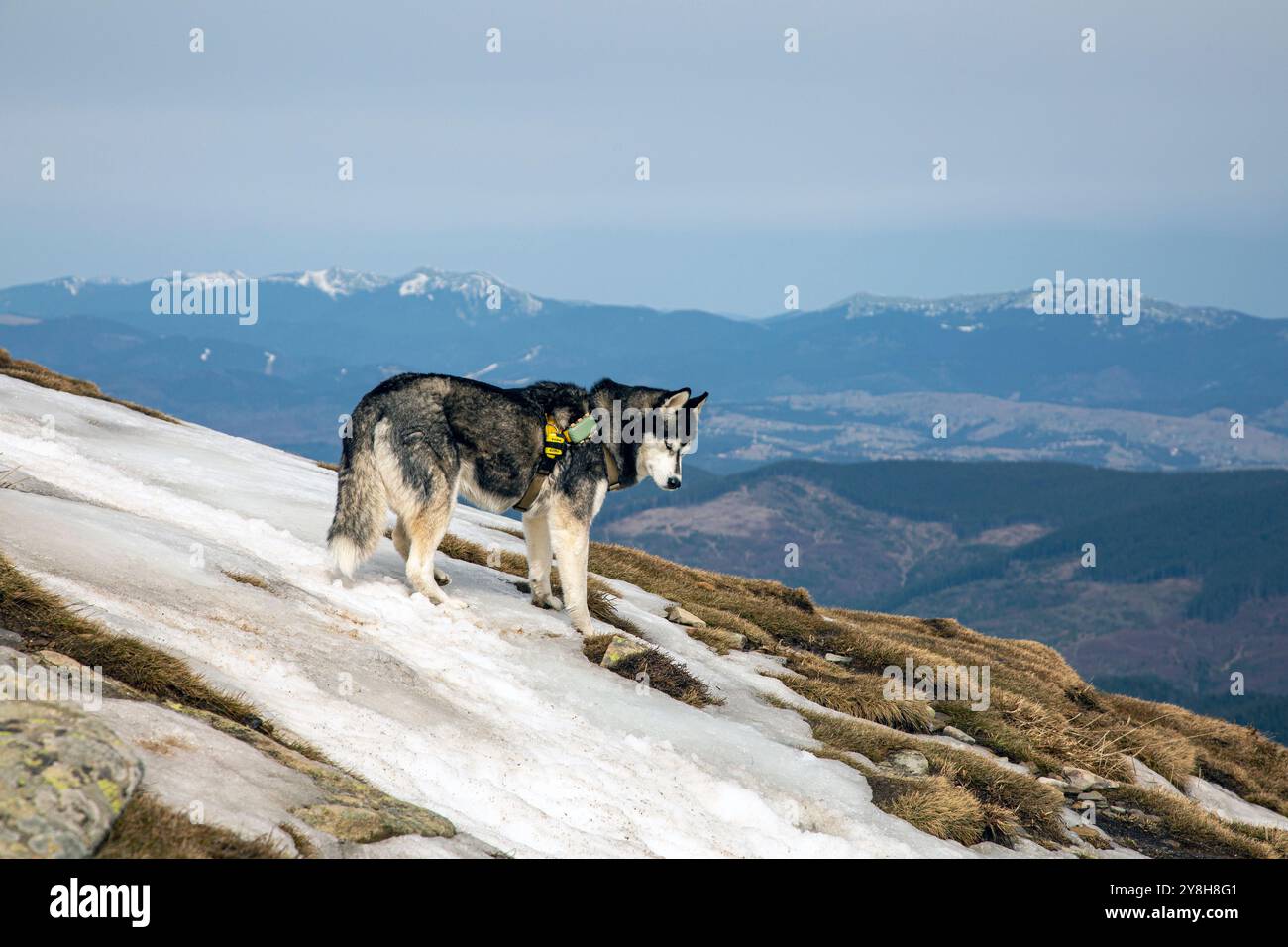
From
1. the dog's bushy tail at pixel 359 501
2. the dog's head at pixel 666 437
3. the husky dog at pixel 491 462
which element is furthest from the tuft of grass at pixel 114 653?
the dog's head at pixel 666 437

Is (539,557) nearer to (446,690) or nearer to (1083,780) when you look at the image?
(446,690)

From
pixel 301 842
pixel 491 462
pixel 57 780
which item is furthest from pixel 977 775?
pixel 57 780

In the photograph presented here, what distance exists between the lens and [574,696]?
16.3 m

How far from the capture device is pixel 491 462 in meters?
17.6

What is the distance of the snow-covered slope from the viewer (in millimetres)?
12625

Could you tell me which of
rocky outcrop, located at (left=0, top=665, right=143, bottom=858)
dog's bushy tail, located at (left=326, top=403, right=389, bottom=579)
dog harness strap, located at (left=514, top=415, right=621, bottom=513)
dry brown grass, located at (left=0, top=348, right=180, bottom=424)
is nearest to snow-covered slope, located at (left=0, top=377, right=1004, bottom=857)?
dog's bushy tail, located at (left=326, top=403, right=389, bottom=579)

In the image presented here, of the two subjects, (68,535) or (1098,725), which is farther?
(1098,725)

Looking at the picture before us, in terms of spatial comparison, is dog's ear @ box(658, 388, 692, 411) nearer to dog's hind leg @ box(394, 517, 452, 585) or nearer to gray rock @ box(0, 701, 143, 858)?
dog's hind leg @ box(394, 517, 452, 585)

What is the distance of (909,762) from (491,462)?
339 inches

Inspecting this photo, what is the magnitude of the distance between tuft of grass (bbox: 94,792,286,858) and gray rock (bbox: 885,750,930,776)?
1231cm

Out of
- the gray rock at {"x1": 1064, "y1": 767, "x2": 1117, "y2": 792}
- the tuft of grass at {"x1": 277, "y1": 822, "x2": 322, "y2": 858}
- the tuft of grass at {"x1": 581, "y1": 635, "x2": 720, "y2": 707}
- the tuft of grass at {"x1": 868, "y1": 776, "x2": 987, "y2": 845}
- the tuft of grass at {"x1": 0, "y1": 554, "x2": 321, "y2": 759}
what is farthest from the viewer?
the gray rock at {"x1": 1064, "y1": 767, "x2": 1117, "y2": 792}

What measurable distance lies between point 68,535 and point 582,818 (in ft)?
26.8
